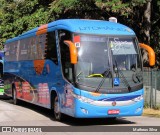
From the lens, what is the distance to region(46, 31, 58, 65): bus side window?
14500mm

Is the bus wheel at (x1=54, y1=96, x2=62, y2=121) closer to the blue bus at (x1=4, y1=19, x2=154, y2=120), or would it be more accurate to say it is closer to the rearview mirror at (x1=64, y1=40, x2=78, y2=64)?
the blue bus at (x1=4, y1=19, x2=154, y2=120)

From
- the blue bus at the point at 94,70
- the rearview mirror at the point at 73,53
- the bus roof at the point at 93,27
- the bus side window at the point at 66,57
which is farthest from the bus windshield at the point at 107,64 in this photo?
the rearview mirror at the point at 73,53

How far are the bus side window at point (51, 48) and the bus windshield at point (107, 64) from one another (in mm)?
1756

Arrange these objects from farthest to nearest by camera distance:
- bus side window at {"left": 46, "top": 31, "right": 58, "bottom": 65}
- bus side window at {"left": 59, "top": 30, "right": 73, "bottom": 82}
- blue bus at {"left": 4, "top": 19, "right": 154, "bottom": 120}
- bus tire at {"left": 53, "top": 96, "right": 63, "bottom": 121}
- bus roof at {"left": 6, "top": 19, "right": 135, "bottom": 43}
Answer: bus side window at {"left": 46, "top": 31, "right": 58, "bottom": 65}, bus tire at {"left": 53, "top": 96, "right": 63, "bottom": 121}, bus roof at {"left": 6, "top": 19, "right": 135, "bottom": 43}, bus side window at {"left": 59, "top": 30, "right": 73, "bottom": 82}, blue bus at {"left": 4, "top": 19, "right": 154, "bottom": 120}

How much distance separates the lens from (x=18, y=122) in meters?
13.7

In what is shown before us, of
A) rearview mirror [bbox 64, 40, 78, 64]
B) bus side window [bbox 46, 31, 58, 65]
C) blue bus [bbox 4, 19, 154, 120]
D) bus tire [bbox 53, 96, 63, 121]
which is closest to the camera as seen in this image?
rearview mirror [bbox 64, 40, 78, 64]

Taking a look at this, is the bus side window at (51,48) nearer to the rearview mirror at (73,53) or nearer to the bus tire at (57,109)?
the bus tire at (57,109)

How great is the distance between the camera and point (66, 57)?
43.9 ft

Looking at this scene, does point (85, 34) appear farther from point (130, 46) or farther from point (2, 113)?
point (2, 113)

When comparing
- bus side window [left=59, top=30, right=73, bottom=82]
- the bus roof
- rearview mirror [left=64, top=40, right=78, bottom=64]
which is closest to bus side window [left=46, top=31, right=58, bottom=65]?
the bus roof

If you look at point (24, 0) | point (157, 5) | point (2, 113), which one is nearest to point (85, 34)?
point (2, 113)

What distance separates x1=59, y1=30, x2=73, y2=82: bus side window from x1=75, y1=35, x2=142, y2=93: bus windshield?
0.43m

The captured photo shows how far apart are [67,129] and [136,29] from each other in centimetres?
1610

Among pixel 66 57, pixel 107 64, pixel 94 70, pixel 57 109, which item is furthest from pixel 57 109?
pixel 107 64
